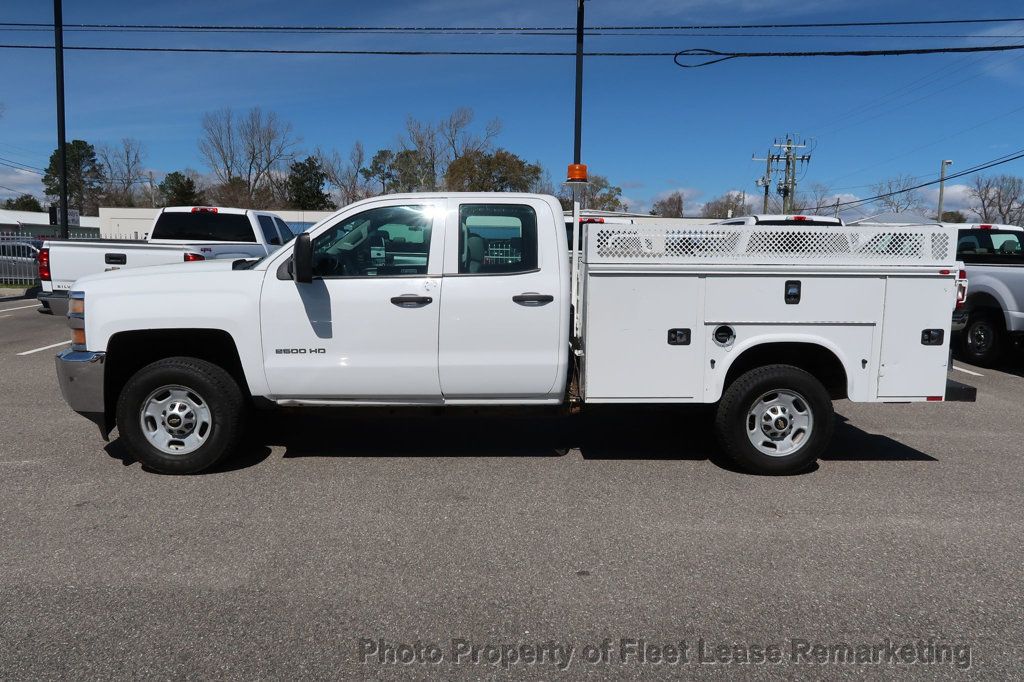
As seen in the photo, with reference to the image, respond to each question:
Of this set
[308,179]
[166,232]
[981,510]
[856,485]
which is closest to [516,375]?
[856,485]

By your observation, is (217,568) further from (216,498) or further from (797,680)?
(797,680)

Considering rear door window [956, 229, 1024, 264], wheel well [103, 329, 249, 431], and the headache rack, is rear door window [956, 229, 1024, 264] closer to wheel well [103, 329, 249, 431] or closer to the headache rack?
the headache rack

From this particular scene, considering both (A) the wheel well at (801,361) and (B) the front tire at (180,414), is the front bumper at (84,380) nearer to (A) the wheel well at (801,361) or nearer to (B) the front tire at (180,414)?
(B) the front tire at (180,414)

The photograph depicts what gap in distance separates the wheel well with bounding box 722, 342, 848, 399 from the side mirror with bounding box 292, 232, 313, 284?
297 cm

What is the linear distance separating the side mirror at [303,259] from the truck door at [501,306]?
Answer: 897 mm

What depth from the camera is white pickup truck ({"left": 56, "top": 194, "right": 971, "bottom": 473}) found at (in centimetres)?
528

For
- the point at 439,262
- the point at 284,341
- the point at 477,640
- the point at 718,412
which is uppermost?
the point at 439,262

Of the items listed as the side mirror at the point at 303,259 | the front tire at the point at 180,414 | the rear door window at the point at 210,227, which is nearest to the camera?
the side mirror at the point at 303,259

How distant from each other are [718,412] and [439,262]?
7.33ft

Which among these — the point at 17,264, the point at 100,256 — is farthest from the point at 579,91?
the point at 17,264

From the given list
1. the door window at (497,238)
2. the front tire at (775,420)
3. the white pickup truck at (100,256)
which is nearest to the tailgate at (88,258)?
the white pickup truck at (100,256)

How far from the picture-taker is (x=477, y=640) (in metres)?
3.37

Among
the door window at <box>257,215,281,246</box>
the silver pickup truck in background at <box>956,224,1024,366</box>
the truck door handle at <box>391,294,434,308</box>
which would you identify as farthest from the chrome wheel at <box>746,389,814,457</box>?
the door window at <box>257,215,281,246</box>

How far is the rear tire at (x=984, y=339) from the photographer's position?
10414 mm
